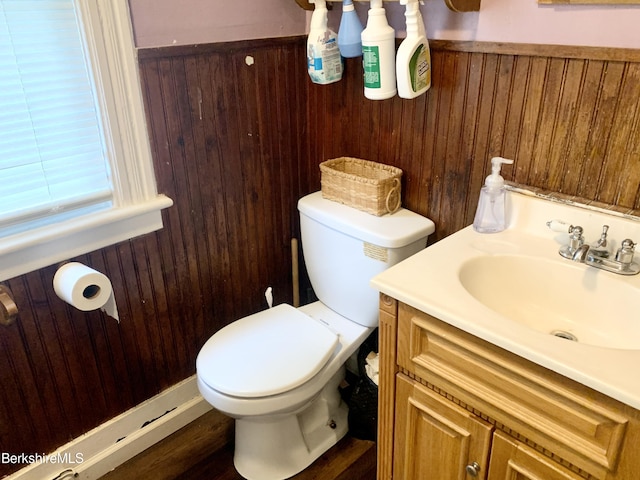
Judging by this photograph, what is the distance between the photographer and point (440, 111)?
1.46m

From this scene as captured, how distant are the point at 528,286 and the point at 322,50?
0.87 m

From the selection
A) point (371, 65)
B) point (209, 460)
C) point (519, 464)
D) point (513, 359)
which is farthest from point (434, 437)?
point (371, 65)

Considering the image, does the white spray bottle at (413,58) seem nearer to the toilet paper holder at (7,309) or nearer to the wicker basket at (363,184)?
the wicker basket at (363,184)

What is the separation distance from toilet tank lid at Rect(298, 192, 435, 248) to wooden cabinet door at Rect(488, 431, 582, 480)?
0.59m

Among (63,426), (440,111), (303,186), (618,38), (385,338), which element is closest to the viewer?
(618,38)

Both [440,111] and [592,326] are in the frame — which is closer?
[592,326]

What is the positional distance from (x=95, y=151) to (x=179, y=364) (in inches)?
30.9

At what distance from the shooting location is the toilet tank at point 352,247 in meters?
1.50

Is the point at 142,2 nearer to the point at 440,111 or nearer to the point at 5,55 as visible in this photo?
the point at 5,55

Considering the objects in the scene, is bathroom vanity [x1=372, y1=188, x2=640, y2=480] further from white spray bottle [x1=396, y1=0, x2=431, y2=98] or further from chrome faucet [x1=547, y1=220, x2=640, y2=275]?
white spray bottle [x1=396, y1=0, x2=431, y2=98]

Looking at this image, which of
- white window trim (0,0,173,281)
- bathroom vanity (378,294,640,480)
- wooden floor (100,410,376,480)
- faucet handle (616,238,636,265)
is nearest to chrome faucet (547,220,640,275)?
faucet handle (616,238,636,265)

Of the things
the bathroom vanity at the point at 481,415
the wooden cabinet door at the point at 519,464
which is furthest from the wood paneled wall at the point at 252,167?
the wooden cabinet door at the point at 519,464

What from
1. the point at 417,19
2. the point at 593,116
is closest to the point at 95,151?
the point at 417,19

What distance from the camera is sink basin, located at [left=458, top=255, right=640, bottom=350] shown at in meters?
1.12
